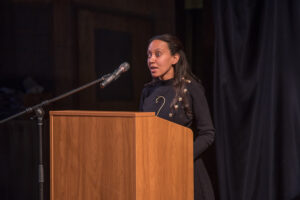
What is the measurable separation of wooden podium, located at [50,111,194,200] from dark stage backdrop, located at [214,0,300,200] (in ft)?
2.72

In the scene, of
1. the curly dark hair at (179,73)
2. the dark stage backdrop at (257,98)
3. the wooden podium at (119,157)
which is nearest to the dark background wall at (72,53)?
the dark stage backdrop at (257,98)

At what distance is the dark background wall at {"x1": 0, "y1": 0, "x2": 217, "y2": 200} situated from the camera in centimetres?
327

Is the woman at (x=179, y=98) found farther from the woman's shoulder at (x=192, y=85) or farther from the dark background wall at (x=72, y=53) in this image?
the dark background wall at (x=72, y=53)

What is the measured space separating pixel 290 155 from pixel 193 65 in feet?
3.85

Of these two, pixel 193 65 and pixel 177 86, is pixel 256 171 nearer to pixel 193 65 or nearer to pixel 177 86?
pixel 177 86

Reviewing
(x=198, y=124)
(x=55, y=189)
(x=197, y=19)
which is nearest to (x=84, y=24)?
(x=197, y=19)

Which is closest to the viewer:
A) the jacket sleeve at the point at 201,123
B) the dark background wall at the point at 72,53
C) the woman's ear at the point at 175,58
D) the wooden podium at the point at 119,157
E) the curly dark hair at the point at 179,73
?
the wooden podium at the point at 119,157

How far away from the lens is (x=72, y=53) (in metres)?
4.44

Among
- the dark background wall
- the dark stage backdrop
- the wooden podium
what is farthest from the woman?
the dark background wall

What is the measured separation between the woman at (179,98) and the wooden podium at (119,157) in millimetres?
290

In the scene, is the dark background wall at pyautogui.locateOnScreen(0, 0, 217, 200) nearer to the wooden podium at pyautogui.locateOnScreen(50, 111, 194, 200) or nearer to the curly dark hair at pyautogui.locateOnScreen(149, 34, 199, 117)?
the curly dark hair at pyautogui.locateOnScreen(149, 34, 199, 117)

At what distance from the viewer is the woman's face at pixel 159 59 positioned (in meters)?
2.35

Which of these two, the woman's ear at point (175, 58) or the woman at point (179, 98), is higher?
the woman's ear at point (175, 58)

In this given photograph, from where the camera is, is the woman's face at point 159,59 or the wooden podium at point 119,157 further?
the woman's face at point 159,59
